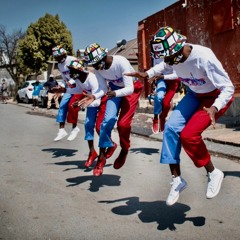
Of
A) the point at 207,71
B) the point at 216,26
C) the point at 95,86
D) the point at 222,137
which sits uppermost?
the point at 216,26

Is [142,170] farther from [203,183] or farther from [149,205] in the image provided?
[149,205]

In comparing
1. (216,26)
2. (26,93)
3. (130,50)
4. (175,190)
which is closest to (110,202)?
(175,190)

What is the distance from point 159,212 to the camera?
4.12 meters

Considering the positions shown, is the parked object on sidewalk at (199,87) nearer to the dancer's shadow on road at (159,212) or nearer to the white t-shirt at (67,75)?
the dancer's shadow on road at (159,212)

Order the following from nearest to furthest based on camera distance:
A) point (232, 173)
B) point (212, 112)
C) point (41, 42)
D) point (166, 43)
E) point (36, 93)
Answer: point (212, 112) < point (166, 43) < point (232, 173) < point (36, 93) < point (41, 42)

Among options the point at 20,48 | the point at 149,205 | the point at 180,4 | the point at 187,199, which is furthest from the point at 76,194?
the point at 20,48

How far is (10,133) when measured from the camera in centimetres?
1104

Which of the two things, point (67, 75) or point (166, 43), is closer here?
point (166, 43)

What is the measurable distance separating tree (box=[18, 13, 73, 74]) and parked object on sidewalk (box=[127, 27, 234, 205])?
Answer: 122 ft

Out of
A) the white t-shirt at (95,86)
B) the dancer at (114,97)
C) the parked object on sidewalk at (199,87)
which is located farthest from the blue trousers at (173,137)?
the white t-shirt at (95,86)

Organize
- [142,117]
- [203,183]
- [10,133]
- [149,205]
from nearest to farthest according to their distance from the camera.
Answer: [149,205], [203,183], [10,133], [142,117]

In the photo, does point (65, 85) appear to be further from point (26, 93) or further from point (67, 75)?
point (26, 93)

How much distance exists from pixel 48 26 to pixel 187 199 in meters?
38.7

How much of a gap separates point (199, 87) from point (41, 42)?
38.4m
